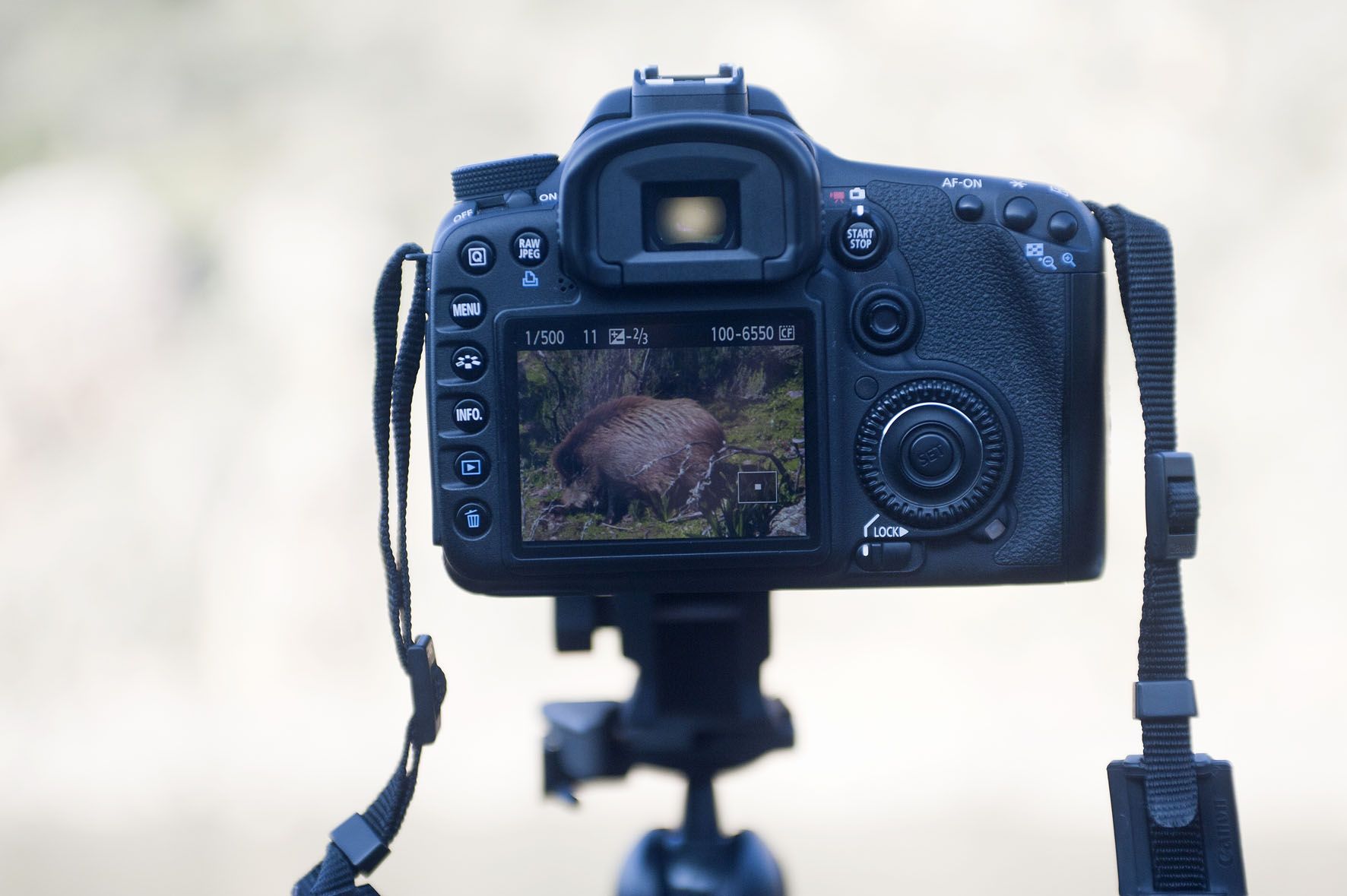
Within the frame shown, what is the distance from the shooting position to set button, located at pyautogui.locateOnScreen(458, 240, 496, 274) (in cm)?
75

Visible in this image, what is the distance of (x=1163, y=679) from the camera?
2.52 feet

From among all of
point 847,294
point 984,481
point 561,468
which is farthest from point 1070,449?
point 561,468

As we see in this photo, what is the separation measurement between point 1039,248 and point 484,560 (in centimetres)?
36

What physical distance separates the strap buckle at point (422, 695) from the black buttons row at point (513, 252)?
23 cm

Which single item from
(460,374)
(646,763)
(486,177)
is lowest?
(646,763)

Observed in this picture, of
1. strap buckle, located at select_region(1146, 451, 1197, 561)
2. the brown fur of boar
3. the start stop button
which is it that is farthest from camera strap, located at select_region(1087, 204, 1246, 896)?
the brown fur of boar

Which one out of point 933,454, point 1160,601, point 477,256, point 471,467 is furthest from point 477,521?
point 1160,601

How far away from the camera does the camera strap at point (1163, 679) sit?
760 mm

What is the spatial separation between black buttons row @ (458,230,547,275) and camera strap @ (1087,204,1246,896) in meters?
0.33

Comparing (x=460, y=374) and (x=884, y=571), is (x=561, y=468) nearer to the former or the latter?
(x=460, y=374)

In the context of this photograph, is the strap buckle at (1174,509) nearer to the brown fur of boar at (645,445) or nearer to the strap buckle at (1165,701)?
the strap buckle at (1165,701)

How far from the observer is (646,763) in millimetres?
826

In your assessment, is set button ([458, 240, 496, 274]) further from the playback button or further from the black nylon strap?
the black nylon strap

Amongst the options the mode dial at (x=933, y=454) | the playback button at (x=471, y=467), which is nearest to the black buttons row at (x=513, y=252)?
the playback button at (x=471, y=467)
